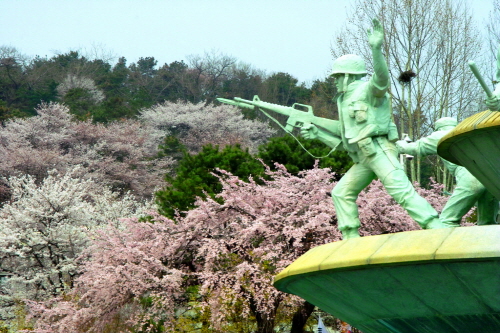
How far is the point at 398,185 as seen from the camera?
796 centimetres

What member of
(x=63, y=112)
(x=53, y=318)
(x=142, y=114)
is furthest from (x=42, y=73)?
(x=53, y=318)

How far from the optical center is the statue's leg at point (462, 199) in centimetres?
796

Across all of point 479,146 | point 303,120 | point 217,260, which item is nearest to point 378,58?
point 479,146

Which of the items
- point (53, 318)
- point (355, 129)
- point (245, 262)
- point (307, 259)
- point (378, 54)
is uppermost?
point (378, 54)

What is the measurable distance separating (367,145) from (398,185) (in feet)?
1.87

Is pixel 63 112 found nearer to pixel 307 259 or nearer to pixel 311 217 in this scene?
pixel 311 217

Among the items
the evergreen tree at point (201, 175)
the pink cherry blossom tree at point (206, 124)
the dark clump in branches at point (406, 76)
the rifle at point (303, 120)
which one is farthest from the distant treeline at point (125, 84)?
the rifle at point (303, 120)

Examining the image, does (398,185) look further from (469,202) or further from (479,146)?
(479,146)

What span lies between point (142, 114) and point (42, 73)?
11.5 m

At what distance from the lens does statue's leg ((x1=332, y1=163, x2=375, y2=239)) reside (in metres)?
8.09

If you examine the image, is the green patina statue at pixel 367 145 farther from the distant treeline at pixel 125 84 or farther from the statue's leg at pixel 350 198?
the distant treeline at pixel 125 84

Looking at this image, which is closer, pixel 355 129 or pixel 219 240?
pixel 355 129

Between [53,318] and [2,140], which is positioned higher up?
[2,140]

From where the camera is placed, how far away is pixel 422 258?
4879mm
